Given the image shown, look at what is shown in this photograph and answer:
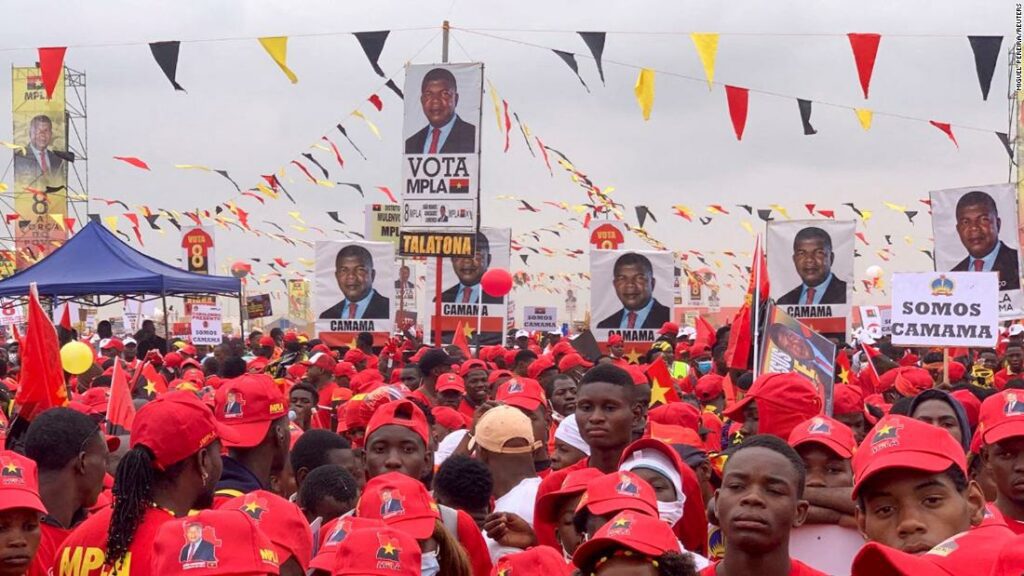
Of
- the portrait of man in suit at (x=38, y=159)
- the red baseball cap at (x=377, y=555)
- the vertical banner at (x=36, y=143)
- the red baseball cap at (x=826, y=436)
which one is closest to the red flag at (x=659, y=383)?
the red baseball cap at (x=826, y=436)

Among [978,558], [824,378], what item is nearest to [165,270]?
[824,378]

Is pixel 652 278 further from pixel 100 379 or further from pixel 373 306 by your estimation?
pixel 100 379

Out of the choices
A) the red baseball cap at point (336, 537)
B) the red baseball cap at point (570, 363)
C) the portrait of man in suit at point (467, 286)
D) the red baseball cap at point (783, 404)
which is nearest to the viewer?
the red baseball cap at point (336, 537)

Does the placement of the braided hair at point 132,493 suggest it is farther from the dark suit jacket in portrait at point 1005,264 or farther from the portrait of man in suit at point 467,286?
the portrait of man in suit at point 467,286

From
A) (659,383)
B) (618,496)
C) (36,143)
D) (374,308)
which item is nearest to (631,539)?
(618,496)

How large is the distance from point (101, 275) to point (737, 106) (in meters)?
9.71

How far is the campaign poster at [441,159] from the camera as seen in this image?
14.4 metres

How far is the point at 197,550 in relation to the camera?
10.7ft

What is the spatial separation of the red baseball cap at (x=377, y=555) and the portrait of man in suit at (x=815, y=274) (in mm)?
13563

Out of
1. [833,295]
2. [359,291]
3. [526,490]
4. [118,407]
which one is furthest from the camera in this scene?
[359,291]

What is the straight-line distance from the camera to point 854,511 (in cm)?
475

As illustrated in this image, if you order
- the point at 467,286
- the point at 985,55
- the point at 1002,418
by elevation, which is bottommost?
the point at 1002,418

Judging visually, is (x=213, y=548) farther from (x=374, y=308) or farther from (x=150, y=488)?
(x=374, y=308)

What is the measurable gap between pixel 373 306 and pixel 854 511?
1549cm
